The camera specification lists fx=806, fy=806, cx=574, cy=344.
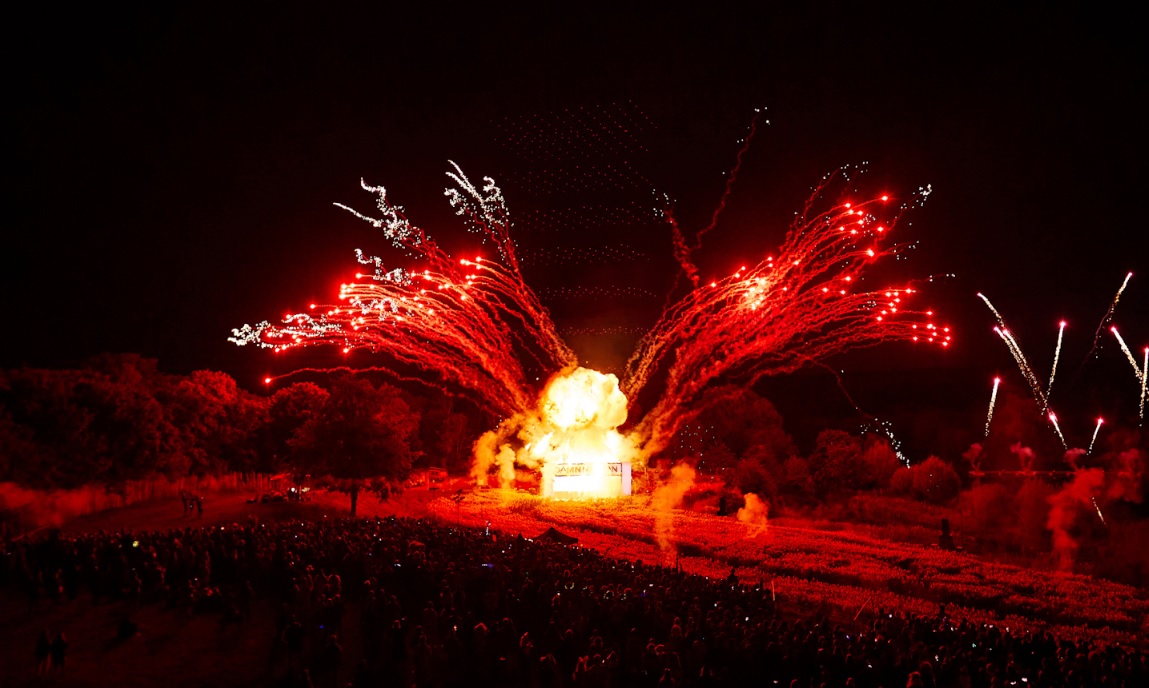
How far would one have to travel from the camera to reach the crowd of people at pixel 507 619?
1161cm

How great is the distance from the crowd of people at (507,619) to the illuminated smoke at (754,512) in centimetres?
1517

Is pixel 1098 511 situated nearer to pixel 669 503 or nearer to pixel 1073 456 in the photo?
pixel 1073 456

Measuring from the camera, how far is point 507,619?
1288 centimetres

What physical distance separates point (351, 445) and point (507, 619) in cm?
2011

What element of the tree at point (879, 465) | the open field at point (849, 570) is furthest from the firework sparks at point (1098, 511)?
the tree at point (879, 465)

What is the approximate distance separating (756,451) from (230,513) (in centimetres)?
3211

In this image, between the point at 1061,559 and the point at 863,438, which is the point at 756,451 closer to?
the point at 863,438

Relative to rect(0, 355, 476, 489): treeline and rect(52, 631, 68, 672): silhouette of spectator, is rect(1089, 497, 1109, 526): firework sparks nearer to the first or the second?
rect(0, 355, 476, 489): treeline

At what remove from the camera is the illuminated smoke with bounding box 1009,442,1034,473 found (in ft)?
153

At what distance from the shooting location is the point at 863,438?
5459 cm

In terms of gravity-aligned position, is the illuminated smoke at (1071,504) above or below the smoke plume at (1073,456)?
below

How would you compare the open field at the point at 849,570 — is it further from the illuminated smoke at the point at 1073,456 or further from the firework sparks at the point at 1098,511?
the illuminated smoke at the point at 1073,456

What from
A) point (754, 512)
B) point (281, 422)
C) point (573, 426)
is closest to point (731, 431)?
point (573, 426)

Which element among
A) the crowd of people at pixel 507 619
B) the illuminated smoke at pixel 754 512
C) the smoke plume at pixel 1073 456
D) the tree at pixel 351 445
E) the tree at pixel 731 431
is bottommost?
the crowd of people at pixel 507 619
